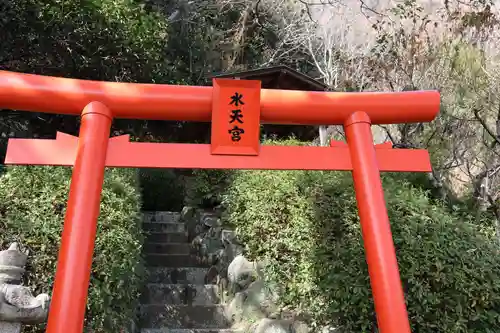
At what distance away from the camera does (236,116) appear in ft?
12.0

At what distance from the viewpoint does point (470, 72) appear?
1023cm

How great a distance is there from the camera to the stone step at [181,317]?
5.50m

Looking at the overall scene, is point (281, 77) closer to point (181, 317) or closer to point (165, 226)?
point (165, 226)

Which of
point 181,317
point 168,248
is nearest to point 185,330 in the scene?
point 181,317

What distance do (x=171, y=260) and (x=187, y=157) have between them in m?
4.23

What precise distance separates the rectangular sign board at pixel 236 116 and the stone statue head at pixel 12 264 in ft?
6.01

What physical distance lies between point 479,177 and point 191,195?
582 centimetres

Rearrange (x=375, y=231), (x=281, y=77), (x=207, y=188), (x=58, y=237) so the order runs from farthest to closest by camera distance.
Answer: (x=281, y=77) < (x=207, y=188) < (x=58, y=237) < (x=375, y=231)

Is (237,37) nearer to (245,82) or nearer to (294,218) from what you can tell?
(294,218)

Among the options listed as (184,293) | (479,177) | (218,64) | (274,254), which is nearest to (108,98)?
(274,254)

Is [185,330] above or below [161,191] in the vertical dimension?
below

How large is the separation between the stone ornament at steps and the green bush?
0.28 metres

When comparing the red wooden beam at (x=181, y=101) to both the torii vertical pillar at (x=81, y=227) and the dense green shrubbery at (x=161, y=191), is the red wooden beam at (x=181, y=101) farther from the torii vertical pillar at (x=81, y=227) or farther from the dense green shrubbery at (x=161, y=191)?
the dense green shrubbery at (x=161, y=191)

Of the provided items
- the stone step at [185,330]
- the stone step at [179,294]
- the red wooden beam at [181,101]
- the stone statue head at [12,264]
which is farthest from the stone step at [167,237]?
the red wooden beam at [181,101]
